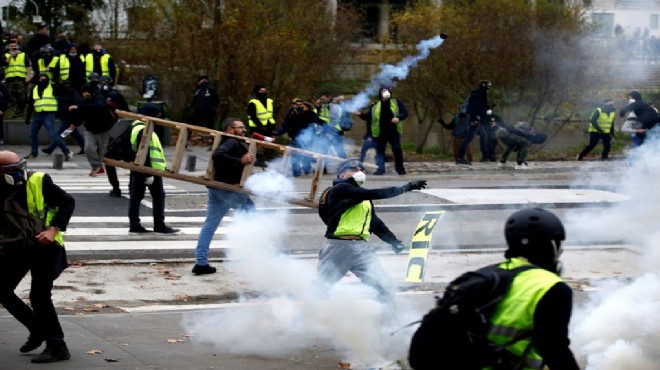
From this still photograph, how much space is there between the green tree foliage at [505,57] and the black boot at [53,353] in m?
17.3

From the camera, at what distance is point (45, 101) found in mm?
22125

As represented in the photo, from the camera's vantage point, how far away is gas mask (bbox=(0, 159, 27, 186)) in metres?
8.30

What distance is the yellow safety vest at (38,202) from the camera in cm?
846

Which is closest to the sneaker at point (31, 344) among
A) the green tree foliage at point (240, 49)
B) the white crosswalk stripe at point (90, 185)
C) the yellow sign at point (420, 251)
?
the yellow sign at point (420, 251)

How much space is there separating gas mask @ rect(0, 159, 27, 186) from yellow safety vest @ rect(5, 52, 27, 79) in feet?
59.3

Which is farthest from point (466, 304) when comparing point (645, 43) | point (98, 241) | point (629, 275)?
point (645, 43)

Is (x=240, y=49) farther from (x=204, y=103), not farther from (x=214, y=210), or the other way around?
(x=214, y=210)

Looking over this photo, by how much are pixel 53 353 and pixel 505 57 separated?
697 inches

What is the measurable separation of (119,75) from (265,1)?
15.2 ft

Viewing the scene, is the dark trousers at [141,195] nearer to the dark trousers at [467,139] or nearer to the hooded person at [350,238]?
the hooded person at [350,238]

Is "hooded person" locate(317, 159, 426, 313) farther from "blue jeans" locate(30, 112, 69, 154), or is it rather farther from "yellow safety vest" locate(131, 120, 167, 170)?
"blue jeans" locate(30, 112, 69, 154)

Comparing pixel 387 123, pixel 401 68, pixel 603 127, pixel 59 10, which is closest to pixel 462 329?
pixel 387 123

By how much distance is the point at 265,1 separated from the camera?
1027 inches

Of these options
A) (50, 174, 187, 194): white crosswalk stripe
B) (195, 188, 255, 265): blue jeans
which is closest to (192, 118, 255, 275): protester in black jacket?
(195, 188, 255, 265): blue jeans
